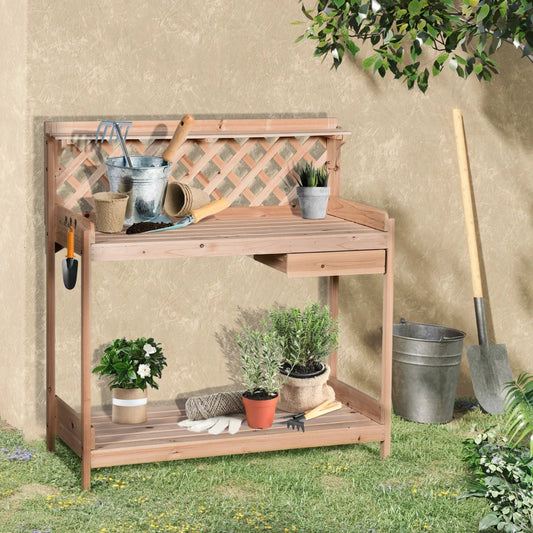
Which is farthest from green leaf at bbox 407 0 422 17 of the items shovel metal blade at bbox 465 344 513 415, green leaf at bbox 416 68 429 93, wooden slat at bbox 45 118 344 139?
shovel metal blade at bbox 465 344 513 415

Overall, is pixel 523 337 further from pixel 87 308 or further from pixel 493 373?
pixel 87 308

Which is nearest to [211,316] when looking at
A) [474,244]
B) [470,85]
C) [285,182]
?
[285,182]

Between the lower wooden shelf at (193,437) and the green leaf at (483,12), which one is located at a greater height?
the green leaf at (483,12)

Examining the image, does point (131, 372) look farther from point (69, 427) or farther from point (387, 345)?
point (387, 345)

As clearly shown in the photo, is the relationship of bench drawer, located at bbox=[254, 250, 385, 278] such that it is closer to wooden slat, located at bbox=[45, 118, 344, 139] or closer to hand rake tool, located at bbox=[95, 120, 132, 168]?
wooden slat, located at bbox=[45, 118, 344, 139]

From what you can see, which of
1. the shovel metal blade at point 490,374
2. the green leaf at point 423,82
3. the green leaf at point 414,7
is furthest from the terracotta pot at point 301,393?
the green leaf at point 414,7

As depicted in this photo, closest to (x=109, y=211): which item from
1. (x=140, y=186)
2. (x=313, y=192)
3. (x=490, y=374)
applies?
(x=140, y=186)

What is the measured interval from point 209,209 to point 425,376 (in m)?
1.50

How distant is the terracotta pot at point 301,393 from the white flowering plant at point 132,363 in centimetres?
63

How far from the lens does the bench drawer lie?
481 cm

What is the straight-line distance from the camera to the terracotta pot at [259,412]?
4992 mm

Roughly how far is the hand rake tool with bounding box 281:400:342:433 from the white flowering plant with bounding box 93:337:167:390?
0.66 m

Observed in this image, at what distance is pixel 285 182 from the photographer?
5543mm

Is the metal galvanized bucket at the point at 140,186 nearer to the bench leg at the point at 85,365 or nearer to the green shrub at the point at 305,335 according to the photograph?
the bench leg at the point at 85,365
